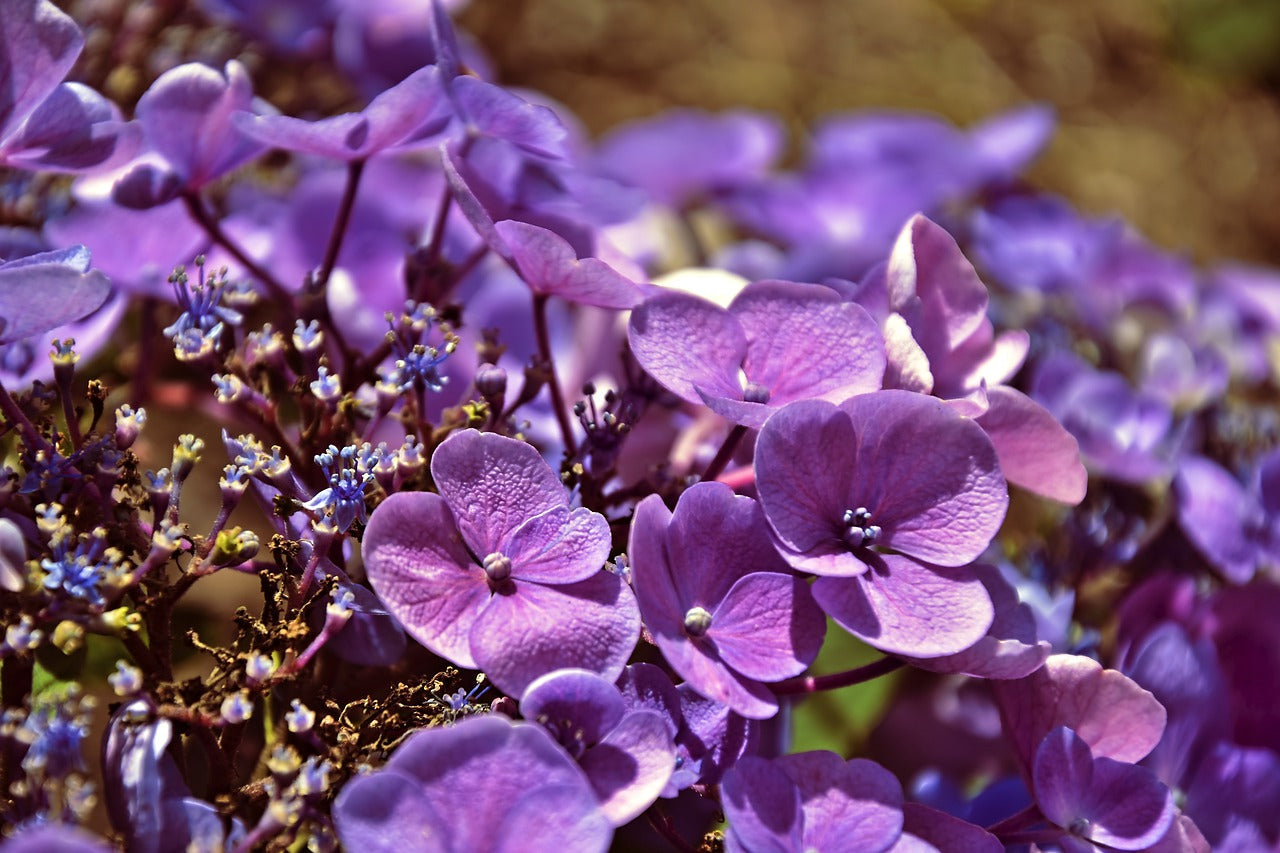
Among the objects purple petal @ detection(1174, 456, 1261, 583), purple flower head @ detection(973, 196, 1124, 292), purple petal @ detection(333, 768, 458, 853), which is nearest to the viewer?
purple petal @ detection(333, 768, 458, 853)

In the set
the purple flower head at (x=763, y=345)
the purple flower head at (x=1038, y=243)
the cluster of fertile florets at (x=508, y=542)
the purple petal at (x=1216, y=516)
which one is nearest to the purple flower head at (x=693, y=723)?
the cluster of fertile florets at (x=508, y=542)

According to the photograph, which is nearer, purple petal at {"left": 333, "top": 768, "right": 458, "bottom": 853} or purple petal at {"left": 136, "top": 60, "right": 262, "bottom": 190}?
purple petal at {"left": 333, "top": 768, "right": 458, "bottom": 853}

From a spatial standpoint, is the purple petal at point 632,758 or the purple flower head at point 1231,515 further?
the purple flower head at point 1231,515

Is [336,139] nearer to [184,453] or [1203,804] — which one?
[184,453]

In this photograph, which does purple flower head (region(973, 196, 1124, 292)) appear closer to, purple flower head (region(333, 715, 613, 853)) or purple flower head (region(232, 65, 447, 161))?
purple flower head (region(232, 65, 447, 161))

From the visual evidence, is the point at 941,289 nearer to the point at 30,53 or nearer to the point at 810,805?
the point at 810,805

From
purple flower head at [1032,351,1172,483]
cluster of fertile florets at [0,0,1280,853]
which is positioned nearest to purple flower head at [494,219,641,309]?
cluster of fertile florets at [0,0,1280,853]

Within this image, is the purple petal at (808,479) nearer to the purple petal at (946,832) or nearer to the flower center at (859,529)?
the flower center at (859,529)
